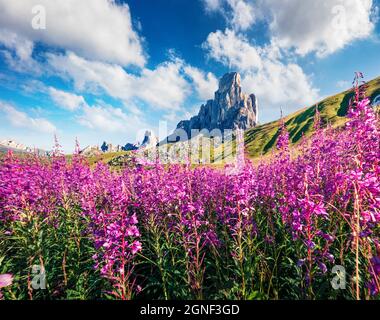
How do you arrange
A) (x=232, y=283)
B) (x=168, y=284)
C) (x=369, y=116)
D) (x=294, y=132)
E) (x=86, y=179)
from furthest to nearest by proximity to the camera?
1. (x=294, y=132)
2. (x=86, y=179)
3. (x=168, y=284)
4. (x=232, y=283)
5. (x=369, y=116)

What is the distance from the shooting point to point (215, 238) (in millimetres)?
5742

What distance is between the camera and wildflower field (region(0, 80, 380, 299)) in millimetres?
3809

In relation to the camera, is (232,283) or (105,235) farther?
(232,283)

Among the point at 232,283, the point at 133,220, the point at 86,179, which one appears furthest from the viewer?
the point at 86,179

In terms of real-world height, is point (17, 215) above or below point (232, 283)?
above

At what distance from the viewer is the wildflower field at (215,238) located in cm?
381

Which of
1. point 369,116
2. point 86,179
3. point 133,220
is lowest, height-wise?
point 133,220

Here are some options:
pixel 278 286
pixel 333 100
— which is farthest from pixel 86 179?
pixel 333 100

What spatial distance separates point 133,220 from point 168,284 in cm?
228

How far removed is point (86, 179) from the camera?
910 centimetres
